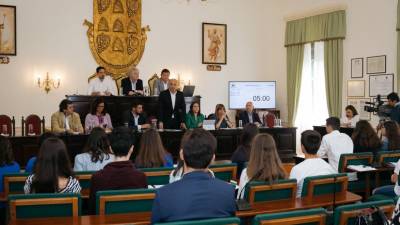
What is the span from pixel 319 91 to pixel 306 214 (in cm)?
1024

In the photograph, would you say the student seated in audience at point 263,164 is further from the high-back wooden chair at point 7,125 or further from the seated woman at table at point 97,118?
the high-back wooden chair at point 7,125

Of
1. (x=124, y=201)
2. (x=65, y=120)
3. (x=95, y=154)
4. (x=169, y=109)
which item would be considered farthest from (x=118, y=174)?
(x=169, y=109)

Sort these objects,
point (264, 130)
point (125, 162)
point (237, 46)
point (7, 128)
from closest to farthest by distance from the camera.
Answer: point (125, 162) < point (7, 128) < point (264, 130) < point (237, 46)

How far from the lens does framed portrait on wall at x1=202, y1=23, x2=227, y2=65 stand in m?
13.5

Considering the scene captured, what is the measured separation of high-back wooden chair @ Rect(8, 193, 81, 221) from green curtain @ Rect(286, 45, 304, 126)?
10593mm

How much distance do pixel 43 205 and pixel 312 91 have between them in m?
10.6

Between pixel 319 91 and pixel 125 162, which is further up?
pixel 319 91

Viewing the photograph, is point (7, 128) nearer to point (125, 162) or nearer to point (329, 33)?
point (125, 162)

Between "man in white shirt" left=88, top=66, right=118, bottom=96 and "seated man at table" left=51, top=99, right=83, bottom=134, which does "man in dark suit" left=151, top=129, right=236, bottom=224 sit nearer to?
"seated man at table" left=51, top=99, right=83, bottom=134

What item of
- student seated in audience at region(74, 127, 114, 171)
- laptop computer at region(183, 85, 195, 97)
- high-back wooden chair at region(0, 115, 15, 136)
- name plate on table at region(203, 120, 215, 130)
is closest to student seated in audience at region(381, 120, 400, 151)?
student seated in audience at region(74, 127, 114, 171)

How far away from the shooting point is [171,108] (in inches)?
398

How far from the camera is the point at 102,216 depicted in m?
3.22

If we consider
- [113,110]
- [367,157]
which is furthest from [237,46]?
[367,157]

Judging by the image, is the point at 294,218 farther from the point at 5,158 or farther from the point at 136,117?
the point at 136,117
